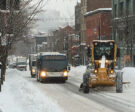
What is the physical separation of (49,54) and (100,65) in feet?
39.2

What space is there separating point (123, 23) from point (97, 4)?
3472cm

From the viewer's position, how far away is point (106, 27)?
273 feet

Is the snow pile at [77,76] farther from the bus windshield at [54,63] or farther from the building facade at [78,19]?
the building facade at [78,19]

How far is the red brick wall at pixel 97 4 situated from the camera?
99069 millimetres

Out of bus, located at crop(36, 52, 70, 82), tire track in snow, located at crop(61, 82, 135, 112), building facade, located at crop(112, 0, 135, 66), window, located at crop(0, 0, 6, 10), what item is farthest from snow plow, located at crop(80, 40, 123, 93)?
building facade, located at crop(112, 0, 135, 66)

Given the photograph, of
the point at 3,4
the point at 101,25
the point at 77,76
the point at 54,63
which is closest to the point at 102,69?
the point at 3,4

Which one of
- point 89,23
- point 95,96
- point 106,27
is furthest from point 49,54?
point 89,23

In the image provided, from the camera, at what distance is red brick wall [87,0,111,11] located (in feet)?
325

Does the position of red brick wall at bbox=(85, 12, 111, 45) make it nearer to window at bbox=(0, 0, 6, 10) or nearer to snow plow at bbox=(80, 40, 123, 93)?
snow plow at bbox=(80, 40, 123, 93)

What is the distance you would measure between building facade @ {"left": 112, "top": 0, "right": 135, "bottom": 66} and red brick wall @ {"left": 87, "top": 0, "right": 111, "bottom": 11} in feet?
72.8

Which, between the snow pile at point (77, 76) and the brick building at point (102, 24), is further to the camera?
the brick building at point (102, 24)

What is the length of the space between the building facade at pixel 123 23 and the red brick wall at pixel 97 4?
22202 mm

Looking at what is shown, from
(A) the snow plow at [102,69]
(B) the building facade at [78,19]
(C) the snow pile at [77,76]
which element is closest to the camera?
(A) the snow plow at [102,69]

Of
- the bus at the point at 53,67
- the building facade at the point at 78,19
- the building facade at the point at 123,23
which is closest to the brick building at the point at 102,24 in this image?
the building facade at the point at 123,23
